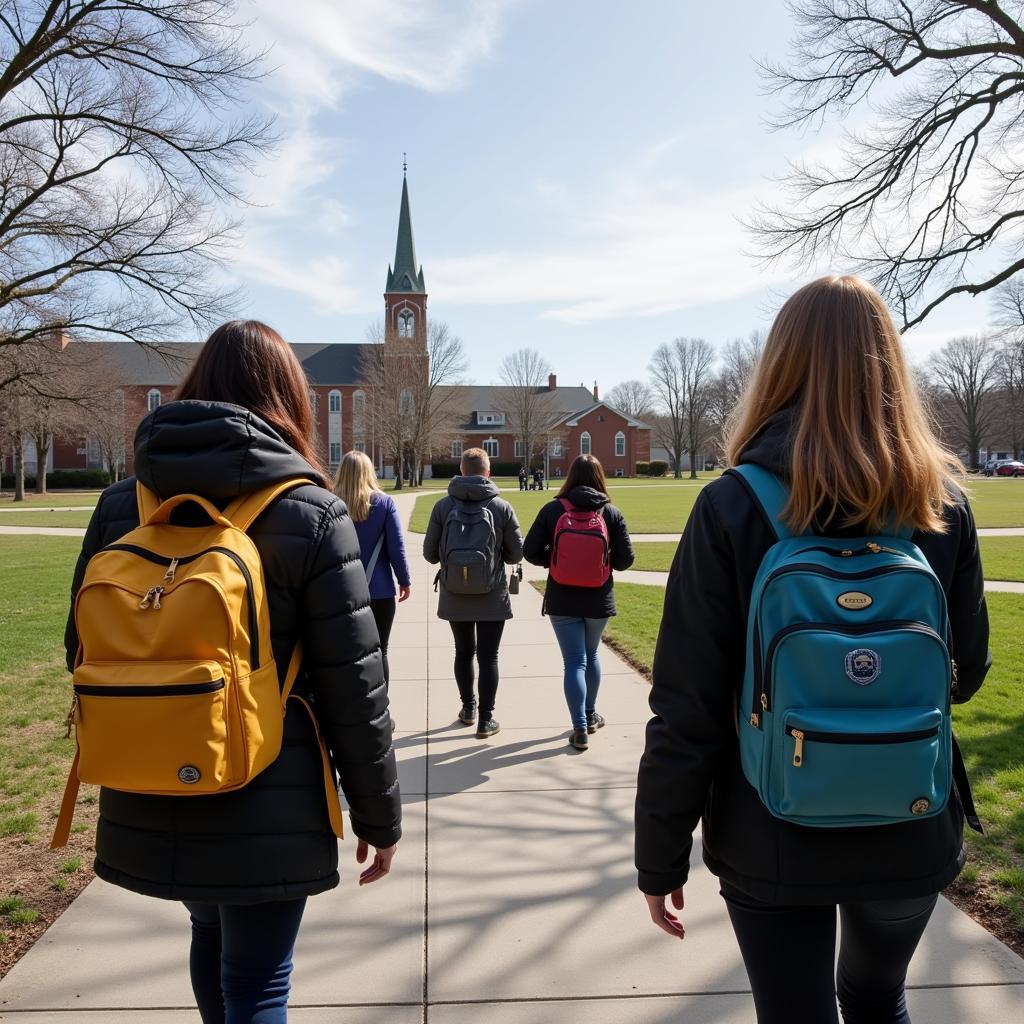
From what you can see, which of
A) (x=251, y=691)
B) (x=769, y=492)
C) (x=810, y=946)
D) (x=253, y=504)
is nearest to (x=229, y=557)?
(x=253, y=504)

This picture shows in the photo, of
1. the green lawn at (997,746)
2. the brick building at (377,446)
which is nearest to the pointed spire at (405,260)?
the brick building at (377,446)

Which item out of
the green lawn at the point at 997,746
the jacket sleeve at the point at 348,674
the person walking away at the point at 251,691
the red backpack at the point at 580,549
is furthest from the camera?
the red backpack at the point at 580,549

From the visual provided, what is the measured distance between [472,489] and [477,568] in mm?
561

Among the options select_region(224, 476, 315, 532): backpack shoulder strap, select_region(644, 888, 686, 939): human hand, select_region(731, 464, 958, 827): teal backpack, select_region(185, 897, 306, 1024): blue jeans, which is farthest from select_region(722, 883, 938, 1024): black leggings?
select_region(224, 476, 315, 532): backpack shoulder strap

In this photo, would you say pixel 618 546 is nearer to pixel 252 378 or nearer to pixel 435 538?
pixel 435 538

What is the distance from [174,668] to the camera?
179 cm

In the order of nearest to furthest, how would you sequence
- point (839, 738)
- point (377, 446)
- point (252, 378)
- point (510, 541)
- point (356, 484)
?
point (839, 738) < point (252, 378) < point (356, 484) < point (510, 541) < point (377, 446)

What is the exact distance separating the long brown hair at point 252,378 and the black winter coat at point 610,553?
11.1 ft

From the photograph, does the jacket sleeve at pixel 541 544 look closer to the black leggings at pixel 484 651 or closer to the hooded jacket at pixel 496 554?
the hooded jacket at pixel 496 554

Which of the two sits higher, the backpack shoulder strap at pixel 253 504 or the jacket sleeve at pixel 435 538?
the backpack shoulder strap at pixel 253 504

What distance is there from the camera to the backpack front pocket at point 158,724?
179cm

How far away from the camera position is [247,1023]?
6.43 feet

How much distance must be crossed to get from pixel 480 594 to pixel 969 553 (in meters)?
4.14

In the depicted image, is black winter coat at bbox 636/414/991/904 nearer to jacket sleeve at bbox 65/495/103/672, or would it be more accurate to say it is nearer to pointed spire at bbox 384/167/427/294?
jacket sleeve at bbox 65/495/103/672
